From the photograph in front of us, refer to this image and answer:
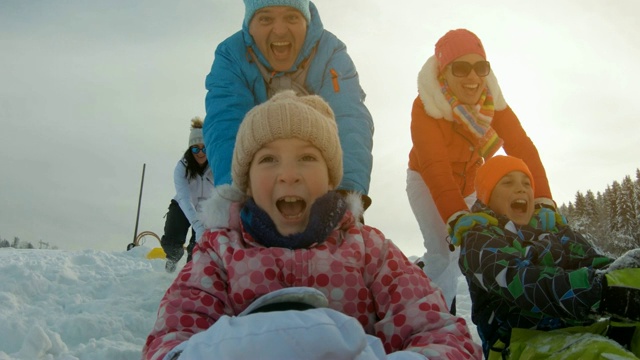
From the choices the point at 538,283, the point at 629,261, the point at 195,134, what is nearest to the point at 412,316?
the point at 538,283

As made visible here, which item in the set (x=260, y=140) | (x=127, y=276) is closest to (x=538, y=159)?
(x=260, y=140)

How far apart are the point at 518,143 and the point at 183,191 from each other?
4804 millimetres

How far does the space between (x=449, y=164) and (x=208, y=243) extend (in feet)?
8.17

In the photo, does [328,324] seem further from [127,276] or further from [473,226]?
[127,276]

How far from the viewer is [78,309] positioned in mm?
5535

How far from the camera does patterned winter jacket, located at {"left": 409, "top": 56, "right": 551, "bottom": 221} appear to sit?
4.12 m

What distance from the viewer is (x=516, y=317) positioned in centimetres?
289

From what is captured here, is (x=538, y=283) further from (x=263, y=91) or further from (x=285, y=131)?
(x=263, y=91)

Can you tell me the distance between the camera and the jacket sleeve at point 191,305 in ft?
5.79

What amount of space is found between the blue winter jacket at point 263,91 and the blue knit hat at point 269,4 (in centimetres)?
7

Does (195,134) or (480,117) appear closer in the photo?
(480,117)

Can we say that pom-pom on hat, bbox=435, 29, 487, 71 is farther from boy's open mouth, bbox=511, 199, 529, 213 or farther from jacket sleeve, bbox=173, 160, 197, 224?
jacket sleeve, bbox=173, 160, 197, 224

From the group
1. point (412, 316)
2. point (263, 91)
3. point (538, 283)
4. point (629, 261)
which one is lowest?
point (412, 316)

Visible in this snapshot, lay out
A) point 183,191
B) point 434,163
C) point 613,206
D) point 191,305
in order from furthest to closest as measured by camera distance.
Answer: point 613,206 < point 183,191 < point 434,163 < point 191,305
